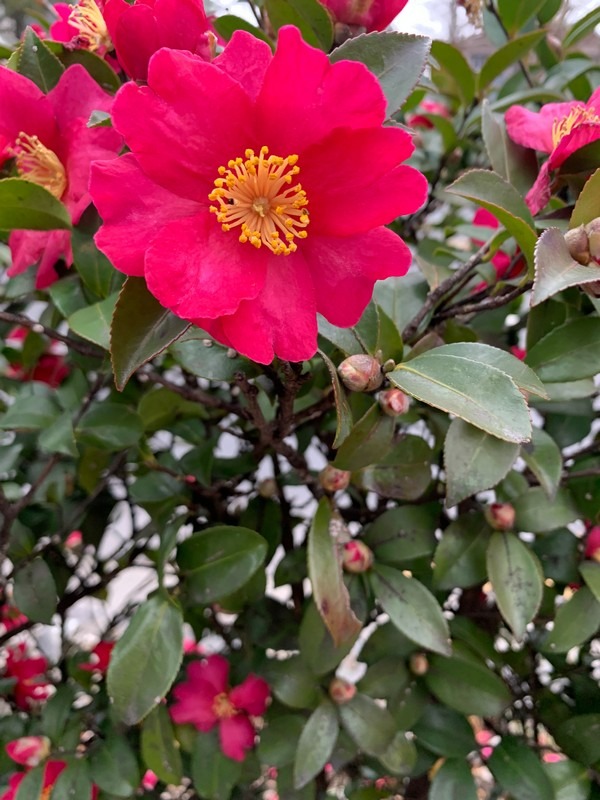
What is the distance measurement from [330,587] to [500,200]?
0.31 metres

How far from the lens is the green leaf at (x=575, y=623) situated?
0.59 meters

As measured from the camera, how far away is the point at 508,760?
0.68m

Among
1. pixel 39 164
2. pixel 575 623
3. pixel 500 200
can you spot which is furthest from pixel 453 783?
pixel 39 164

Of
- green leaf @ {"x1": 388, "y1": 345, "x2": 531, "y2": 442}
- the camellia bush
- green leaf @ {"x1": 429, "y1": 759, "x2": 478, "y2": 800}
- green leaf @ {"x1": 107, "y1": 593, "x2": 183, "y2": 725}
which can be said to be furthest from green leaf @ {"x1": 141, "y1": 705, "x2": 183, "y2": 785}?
green leaf @ {"x1": 388, "y1": 345, "x2": 531, "y2": 442}

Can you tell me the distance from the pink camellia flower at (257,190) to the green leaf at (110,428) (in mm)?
288

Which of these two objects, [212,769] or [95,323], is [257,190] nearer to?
[95,323]

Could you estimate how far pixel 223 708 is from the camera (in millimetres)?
740

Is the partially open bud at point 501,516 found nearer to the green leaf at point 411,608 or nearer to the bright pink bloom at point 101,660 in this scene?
the green leaf at point 411,608

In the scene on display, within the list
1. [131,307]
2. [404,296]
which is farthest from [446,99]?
[131,307]

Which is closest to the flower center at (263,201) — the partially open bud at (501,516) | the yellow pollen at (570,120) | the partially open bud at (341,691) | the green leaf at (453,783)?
the yellow pollen at (570,120)

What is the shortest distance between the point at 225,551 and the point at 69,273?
304 millimetres

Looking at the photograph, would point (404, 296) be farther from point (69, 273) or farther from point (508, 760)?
point (508, 760)

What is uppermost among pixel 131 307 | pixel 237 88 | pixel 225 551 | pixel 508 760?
pixel 237 88

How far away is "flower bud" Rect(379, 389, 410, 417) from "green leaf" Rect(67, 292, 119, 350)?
0.20 meters
